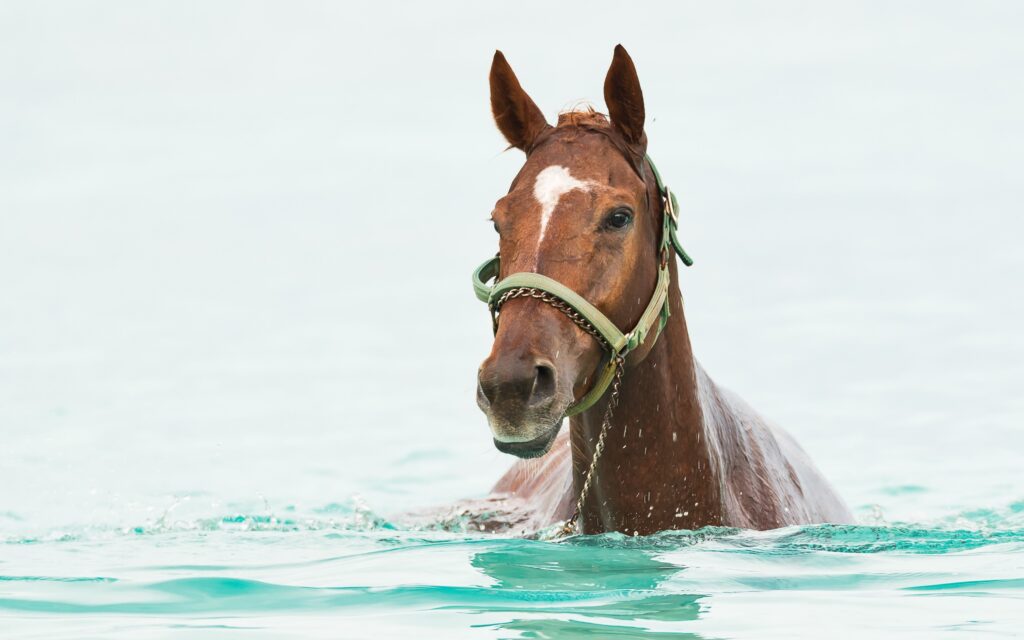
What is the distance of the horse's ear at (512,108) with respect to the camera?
5391mm

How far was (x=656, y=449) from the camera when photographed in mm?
5246

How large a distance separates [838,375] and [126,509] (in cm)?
861

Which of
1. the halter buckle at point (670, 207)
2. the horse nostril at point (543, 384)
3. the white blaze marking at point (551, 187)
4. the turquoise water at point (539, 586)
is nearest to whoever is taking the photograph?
the turquoise water at point (539, 586)

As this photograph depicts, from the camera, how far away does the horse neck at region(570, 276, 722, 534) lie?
17.1 feet

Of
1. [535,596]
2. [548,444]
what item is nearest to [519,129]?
[548,444]

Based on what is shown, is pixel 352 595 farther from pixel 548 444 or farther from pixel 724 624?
pixel 724 624

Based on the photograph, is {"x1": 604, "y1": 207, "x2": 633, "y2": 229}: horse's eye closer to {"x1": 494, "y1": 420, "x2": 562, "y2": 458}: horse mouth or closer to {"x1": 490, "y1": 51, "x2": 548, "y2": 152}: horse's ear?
{"x1": 490, "y1": 51, "x2": 548, "y2": 152}: horse's ear

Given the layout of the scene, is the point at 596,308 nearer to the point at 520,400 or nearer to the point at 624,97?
the point at 520,400

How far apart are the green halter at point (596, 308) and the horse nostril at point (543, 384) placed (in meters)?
0.30

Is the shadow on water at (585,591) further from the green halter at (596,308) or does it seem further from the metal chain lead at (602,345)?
the green halter at (596,308)

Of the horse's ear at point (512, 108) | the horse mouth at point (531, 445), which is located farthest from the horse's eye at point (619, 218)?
the horse mouth at point (531, 445)

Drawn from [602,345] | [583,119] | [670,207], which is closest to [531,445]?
[602,345]

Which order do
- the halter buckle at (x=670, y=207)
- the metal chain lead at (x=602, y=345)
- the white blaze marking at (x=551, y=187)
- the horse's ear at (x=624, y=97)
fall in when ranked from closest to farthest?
1. the metal chain lead at (x=602, y=345)
2. the white blaze marking at (x=551, y=187)
3. the horse's ear at (x=624, y=97)
4. the halter buckle at (x=670, y=207)

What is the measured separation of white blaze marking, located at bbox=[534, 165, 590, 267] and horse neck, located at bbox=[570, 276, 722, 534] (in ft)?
2.21
